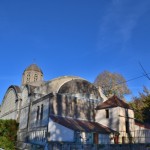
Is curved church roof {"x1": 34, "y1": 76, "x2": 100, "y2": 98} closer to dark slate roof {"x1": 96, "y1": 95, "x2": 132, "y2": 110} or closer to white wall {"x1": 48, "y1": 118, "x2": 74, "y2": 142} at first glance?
dark slate roof {"x1": 96, "y1": 95, "x2": 132, "y2": 110}

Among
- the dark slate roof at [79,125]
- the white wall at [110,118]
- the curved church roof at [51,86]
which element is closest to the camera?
the dark slate roof at [79,125]

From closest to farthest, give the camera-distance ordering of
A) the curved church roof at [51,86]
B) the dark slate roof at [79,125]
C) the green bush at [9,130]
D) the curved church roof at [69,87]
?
the dark slate roof at [79,125]
the green bush at [9,130]
the curved church roof at [69,87]
the curved church roof at [51,86]

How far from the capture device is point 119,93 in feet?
169

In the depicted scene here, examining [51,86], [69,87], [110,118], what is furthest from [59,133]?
[51,86]

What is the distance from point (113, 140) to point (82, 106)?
256 inches

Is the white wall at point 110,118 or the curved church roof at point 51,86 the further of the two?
the curved church roof at point 51,86

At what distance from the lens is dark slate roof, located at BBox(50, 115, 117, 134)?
89.4 ft

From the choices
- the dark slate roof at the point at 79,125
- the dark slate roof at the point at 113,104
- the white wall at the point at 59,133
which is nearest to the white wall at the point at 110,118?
the dark slate roof at the point at 113,104

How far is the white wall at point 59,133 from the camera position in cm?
2608

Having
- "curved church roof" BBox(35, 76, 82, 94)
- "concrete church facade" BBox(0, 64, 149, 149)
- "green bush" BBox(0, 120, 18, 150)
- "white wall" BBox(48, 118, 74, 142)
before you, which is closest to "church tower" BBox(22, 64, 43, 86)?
"concrete church facade" BBox(0, 64, 149, 149)

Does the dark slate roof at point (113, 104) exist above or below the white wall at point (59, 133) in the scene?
above

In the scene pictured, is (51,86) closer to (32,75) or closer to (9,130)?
(9,130)

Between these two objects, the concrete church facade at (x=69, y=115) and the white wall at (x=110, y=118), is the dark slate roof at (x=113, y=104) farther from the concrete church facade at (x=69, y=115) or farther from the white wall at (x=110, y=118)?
the white wall at (x=110, y=118)

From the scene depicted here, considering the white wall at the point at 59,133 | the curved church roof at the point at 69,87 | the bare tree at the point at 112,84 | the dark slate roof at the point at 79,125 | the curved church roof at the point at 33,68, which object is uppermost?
the curved church roof at the point at 33,68
